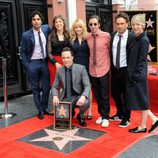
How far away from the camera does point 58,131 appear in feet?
13.4

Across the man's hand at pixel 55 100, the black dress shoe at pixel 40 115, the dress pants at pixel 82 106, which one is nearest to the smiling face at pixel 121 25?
the dress pants at pixel 82 106

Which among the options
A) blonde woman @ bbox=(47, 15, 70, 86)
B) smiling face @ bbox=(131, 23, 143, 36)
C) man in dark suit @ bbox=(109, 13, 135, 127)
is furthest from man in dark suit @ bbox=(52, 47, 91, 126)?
smiling face @ bbox=(131, 23, 143, 36)

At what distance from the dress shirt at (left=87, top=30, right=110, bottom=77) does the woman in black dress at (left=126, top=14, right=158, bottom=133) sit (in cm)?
40

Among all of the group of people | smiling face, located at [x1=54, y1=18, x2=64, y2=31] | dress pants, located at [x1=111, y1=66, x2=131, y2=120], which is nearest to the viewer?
the group of people

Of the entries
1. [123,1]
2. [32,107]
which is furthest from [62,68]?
[123,1]

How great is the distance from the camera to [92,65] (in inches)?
164

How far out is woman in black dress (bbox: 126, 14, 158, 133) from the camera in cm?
363

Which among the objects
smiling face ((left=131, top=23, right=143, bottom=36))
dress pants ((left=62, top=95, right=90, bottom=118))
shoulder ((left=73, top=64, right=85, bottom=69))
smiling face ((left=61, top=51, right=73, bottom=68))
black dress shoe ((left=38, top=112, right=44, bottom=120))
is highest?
smiling face ((left=131, top=23, right=143, bottom=36))

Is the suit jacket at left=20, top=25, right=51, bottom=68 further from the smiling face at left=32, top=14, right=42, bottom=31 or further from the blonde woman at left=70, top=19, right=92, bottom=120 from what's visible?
the blonde woman at left=70, top=19, right=92, bottom=120

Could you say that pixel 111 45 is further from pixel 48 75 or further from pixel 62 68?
pixel 48 75

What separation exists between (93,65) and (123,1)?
258 inches

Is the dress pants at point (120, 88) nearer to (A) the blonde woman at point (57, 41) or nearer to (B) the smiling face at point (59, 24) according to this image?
(A) the blonde woman at point (57, 41)

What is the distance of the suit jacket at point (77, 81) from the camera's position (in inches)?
162

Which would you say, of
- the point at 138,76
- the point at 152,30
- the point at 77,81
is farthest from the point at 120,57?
the point at 152,30
